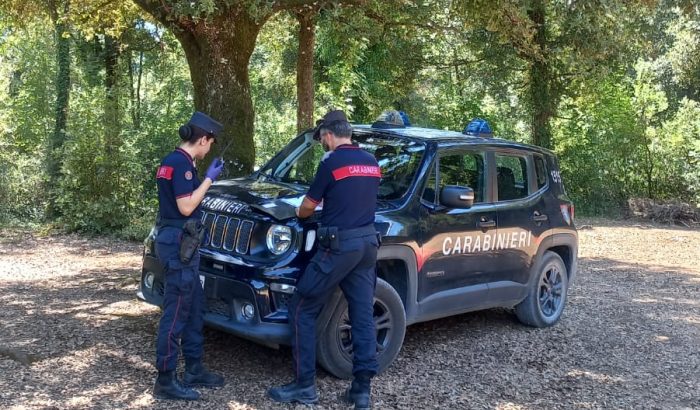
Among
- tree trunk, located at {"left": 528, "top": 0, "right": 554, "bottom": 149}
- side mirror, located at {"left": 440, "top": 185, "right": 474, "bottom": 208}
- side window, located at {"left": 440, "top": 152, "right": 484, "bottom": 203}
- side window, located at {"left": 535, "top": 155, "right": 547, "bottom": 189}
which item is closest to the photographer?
side mirror, located at {"left": 440, "top": 185, "right": 474, "bottom": 208}

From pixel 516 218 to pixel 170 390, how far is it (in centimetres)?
363

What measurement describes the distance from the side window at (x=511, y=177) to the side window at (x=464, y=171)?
26cm

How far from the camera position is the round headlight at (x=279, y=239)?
4992 mm

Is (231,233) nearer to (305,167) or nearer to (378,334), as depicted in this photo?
(378,334)

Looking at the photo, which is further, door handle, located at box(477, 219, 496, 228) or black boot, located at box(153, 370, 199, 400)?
door handle, located at box(477, 219, 496, 228)

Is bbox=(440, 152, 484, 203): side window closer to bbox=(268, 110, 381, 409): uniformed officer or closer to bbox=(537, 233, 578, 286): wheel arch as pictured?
bbox=(537, 233, 578, 286): wheel arch

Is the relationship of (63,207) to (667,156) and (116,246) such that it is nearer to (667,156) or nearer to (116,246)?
(116,246)

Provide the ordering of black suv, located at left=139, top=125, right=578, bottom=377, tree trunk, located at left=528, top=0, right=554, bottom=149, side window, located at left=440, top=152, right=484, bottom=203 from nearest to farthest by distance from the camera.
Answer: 1. black suv, located at left=139, top=125, right=578, bottom=377
2. side window, located at left=440, top=152, right=484, bottom=203
3. tree trunk, located at left=528, top=0, right=554, bottom=149

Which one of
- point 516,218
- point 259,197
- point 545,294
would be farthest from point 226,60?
point 545,294

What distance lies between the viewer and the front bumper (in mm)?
4863

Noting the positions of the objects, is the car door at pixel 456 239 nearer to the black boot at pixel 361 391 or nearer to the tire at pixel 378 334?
the tire at pixel 378 334

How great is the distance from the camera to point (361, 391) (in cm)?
476

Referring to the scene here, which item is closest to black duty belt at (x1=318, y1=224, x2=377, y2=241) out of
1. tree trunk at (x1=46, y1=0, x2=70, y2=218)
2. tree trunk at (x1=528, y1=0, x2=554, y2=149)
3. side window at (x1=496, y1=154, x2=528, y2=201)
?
side window at (x1=496, y1=154, x2=528, y2=201)

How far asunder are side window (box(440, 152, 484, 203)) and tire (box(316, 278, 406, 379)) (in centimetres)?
125
